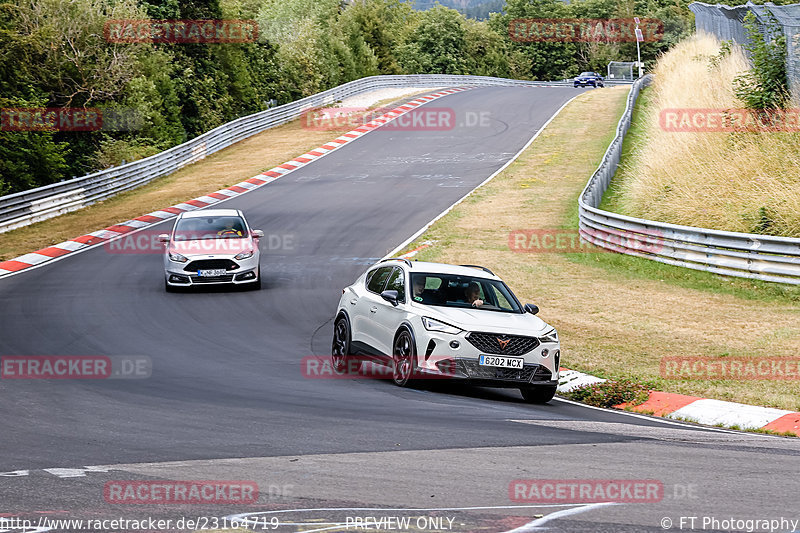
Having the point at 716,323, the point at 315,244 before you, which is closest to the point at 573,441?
the point at 716,323

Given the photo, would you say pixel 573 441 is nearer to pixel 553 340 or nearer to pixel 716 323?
pixel 553 340

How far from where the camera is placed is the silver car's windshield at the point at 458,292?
13.4 metres

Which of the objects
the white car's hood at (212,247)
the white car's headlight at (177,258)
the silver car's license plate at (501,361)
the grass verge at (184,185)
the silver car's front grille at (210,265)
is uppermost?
the silver car's license plate at (501,361)

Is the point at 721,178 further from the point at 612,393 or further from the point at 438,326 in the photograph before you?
the point at 438,326

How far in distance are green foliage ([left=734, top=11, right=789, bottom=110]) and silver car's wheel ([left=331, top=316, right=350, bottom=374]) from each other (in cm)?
1682

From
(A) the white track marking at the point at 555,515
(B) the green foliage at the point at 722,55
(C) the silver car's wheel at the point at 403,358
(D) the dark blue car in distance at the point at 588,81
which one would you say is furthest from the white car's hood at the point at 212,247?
(D) the dark blue car in distance at the point at 588,81

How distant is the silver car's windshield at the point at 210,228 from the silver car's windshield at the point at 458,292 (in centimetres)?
963

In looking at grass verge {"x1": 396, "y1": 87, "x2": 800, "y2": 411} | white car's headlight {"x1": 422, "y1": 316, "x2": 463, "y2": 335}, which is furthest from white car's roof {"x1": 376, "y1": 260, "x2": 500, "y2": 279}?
grass verge {"x1": 396, "y1": 87, "x2": 800, "y2": 411}

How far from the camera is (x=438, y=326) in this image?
493 inches

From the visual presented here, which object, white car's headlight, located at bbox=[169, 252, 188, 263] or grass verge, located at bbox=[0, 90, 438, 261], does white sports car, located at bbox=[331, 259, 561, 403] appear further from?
grass verge, located at bbox=[0, 90, 438, 261]

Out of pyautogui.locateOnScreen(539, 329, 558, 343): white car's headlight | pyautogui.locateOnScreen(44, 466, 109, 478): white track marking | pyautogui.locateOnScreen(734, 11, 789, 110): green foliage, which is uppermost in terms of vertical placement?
pyautogui.locateOnScreen(734, 11, 789, 110): green foliage

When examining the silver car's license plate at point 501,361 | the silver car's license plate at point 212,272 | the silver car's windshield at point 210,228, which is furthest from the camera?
the silver car's windshield at point 210,228

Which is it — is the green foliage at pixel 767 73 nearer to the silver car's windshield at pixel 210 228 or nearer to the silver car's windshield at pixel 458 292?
the silver car's windshield at pixel 210 228

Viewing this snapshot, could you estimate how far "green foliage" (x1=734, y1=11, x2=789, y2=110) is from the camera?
90.5 ft
